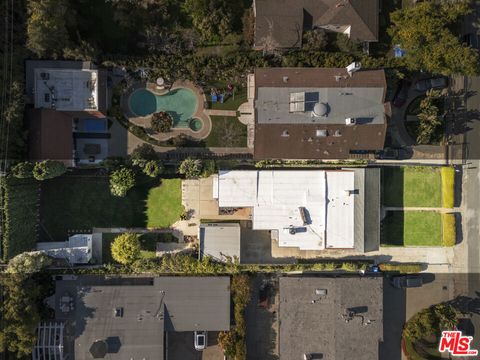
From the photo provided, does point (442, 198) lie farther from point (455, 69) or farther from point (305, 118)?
point (305, 118)

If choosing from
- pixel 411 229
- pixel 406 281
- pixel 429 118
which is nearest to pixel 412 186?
pixel 411 229

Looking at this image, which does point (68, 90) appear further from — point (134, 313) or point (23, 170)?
point (134, 313)

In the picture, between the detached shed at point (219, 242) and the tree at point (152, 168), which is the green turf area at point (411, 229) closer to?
the detached shed at point (219, 242)

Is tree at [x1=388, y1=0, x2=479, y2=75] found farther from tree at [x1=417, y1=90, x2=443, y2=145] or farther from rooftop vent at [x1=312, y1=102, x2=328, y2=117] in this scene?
rooftop vent at [x1=312, y1=102, x2=328, y2=117]

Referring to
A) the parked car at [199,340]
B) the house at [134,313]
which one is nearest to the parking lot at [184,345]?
the parked car at [199,340]

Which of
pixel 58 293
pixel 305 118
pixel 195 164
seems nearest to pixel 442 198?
pixel 305 118
